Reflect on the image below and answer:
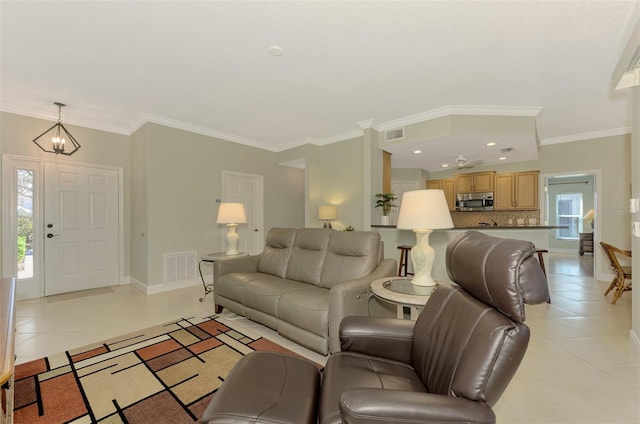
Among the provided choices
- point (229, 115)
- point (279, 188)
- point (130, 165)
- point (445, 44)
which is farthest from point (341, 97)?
point (130, 165)

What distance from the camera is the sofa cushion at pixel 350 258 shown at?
2.64 metres

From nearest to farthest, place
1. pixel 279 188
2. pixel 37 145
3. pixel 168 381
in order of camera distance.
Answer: pixel 168 381, pixel 37 145, pixel 279 188

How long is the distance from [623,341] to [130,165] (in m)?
6.60

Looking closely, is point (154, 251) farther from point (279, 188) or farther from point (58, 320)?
point (279, 188)

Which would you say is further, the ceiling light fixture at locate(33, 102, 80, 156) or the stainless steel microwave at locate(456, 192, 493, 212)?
the stainless steel microwave at locate(456, 192, 493, 212)

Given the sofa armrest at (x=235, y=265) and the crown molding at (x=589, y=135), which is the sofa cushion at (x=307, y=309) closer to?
the sofa armrest at (x=235, y=265)

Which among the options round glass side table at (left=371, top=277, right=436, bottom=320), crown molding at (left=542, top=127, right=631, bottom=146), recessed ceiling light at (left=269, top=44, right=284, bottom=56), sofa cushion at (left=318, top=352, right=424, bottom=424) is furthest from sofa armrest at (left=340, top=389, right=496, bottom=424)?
crown molding at (left=542, top=127, right=631, bottom=146)

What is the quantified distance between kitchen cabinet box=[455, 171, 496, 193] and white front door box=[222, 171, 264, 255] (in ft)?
15.5

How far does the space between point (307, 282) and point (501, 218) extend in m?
5.68

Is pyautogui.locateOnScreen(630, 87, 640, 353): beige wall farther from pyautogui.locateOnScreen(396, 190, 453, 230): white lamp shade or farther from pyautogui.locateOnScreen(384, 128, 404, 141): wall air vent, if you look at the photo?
pyautogui.locateOnScreen(384, 128, 404, 141): wall air vent

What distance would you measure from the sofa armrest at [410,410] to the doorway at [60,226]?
16.3ft

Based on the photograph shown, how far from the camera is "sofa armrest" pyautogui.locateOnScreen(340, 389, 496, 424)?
877 mm

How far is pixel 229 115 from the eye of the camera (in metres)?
4.16

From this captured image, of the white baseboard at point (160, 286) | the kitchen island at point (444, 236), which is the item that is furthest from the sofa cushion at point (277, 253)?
the white baseboard at point (160, 286)
